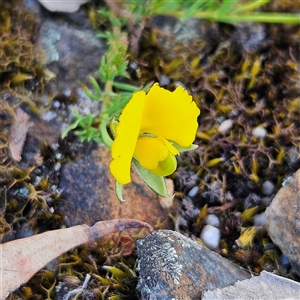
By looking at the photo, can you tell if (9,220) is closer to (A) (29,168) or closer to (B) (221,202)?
(A) (29,168)

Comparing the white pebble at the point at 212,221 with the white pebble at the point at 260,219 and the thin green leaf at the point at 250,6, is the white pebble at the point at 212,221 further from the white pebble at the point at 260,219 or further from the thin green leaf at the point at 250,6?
the thin green leaf at the point at 250,6

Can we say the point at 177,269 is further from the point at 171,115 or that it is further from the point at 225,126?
the point at 225,126

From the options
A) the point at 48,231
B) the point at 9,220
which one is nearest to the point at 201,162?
the point at 48,231

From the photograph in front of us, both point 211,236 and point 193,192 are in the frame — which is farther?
point 193,192

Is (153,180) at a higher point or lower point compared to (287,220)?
higher

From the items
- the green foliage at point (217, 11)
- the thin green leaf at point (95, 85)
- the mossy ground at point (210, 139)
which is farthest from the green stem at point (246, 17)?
the thin green leaf at point (95, 85)

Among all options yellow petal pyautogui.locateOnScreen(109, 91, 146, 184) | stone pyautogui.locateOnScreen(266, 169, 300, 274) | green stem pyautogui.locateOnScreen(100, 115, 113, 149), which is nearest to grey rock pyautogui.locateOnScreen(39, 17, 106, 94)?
green stem pyautogui.locateOnScreen(100, 115, 113, 149)

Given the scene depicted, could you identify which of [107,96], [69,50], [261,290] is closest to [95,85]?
[107,96]

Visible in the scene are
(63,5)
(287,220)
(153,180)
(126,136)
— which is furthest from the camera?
(63,5)
